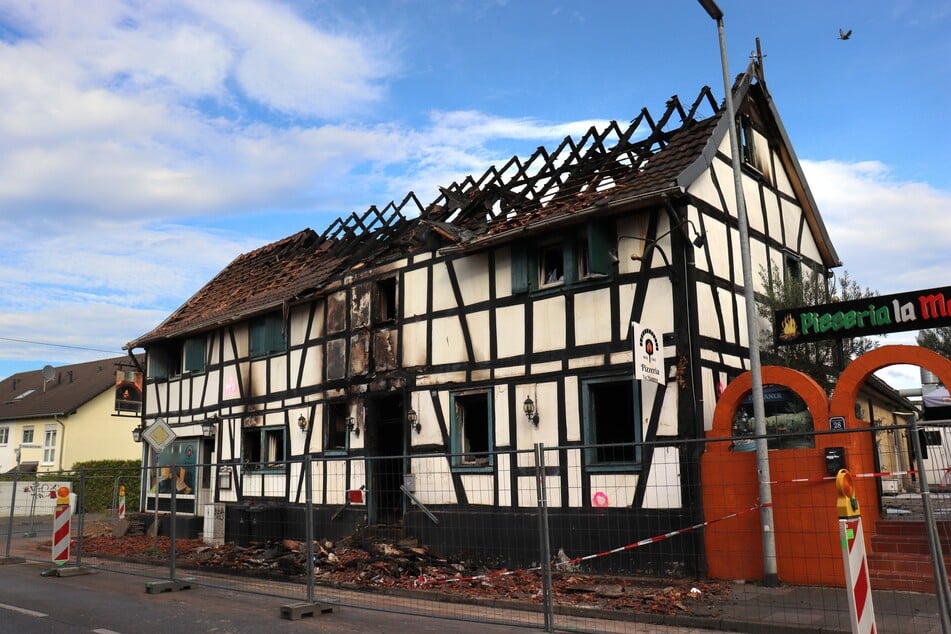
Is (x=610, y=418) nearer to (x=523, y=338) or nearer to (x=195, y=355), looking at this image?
(x=523, y=338)

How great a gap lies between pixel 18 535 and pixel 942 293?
2569 centimetres

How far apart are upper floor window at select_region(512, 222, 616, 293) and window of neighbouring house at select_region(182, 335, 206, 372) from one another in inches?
459

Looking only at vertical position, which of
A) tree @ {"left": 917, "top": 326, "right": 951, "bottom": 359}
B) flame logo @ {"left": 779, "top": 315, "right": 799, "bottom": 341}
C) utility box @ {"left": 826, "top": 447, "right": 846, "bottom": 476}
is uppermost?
tree @ {"left": 917, "top": 326, "right": 951, "bottom": 359}

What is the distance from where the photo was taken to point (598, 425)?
13.4m

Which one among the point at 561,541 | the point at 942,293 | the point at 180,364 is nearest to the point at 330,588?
the point at 561,541

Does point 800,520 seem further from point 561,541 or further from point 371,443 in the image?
point 371,443

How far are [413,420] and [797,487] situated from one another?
295 inches

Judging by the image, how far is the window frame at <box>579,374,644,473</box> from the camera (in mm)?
12680

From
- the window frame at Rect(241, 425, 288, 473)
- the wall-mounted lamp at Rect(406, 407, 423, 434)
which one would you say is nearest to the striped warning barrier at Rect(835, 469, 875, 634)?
the wall-mounted lamp at Rect(406, 407, 423, 434)

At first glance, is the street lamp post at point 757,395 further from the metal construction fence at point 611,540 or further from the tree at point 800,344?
the tree at point 800,344

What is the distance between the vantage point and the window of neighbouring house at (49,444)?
1620 inches

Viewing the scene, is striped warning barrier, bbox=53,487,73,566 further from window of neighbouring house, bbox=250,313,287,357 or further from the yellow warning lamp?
the yellow warning lamp

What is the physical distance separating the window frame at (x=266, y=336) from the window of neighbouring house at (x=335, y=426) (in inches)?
93.3

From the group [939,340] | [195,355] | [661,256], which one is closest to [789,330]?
[661,256]
